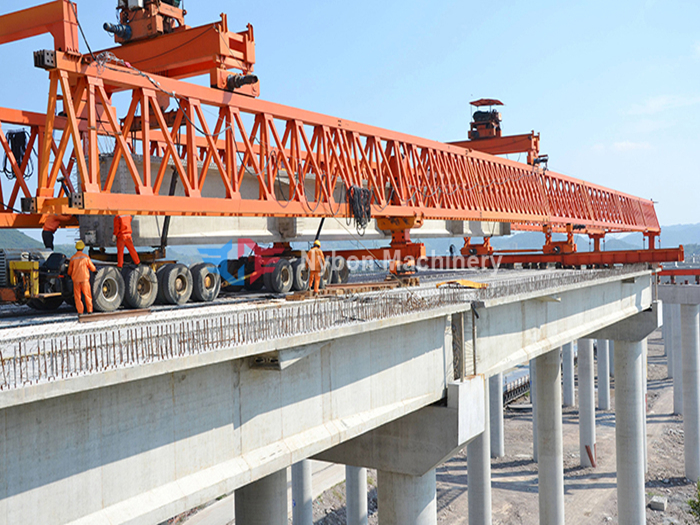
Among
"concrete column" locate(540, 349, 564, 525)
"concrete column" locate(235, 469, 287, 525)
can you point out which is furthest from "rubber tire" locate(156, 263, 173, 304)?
"concrete column" locate(540, 349, 564, 525)

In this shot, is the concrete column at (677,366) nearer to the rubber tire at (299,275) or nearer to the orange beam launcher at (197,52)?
the rubber tire at (299,275)

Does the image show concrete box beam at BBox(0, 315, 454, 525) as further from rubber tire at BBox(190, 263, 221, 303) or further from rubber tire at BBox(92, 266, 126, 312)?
rubber tire at BBox(190, 263, 221, 303)

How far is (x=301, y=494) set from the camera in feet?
100.0

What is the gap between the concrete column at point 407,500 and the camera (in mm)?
15766

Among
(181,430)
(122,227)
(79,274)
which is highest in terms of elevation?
(122,227)

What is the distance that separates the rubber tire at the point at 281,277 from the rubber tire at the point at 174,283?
3647 millimetres

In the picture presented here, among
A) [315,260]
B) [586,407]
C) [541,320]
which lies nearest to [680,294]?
[586,407]

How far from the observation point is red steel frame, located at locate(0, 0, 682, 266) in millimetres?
13664

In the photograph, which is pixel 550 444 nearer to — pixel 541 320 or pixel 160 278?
pixel 541 320

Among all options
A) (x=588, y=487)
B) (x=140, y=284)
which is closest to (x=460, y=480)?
(x=588, y=487)

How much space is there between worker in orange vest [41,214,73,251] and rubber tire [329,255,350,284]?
9.68 m

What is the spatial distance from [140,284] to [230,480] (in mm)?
7427

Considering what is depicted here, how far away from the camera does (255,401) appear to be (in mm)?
10195

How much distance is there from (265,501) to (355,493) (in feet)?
49.8
